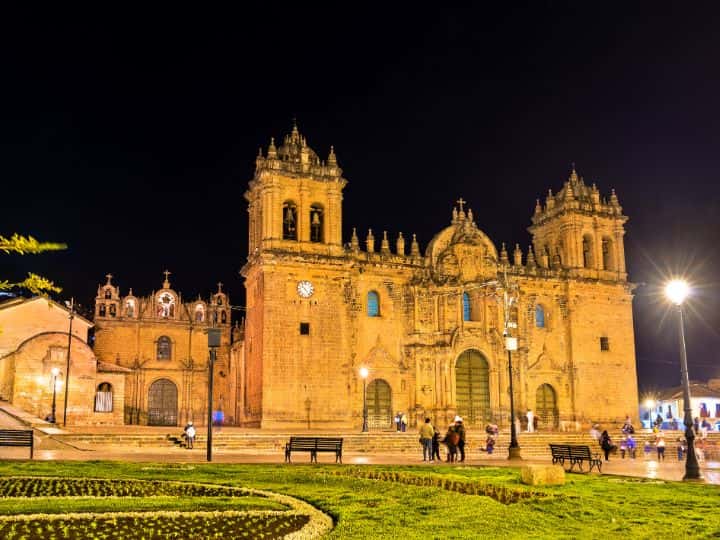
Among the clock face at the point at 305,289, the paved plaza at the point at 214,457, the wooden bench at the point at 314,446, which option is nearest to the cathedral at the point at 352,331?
the clock face at the point at 305,289

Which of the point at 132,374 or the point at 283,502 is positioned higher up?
the point at 132,374

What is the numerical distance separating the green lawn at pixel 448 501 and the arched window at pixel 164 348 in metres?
29.9

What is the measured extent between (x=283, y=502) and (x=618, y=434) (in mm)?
32876

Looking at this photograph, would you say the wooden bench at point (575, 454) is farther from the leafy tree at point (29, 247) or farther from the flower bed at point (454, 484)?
the leafy tree at point (29, 247)

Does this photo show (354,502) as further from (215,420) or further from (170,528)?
(215,420)

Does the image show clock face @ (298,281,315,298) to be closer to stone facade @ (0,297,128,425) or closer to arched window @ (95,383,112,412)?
stone facade @ (0,297,128,425)

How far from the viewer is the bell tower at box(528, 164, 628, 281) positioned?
4753cm

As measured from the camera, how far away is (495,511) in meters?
12.2

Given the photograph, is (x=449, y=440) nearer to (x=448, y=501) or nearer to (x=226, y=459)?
(x=226, y=459)

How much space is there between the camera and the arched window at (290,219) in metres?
41.3

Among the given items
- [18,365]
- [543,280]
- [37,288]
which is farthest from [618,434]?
[37,288]

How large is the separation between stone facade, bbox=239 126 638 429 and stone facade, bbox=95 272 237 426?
117 inches

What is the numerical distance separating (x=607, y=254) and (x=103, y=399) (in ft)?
103

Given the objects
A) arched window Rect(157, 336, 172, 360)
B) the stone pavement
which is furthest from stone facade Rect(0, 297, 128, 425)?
the stone pavement
